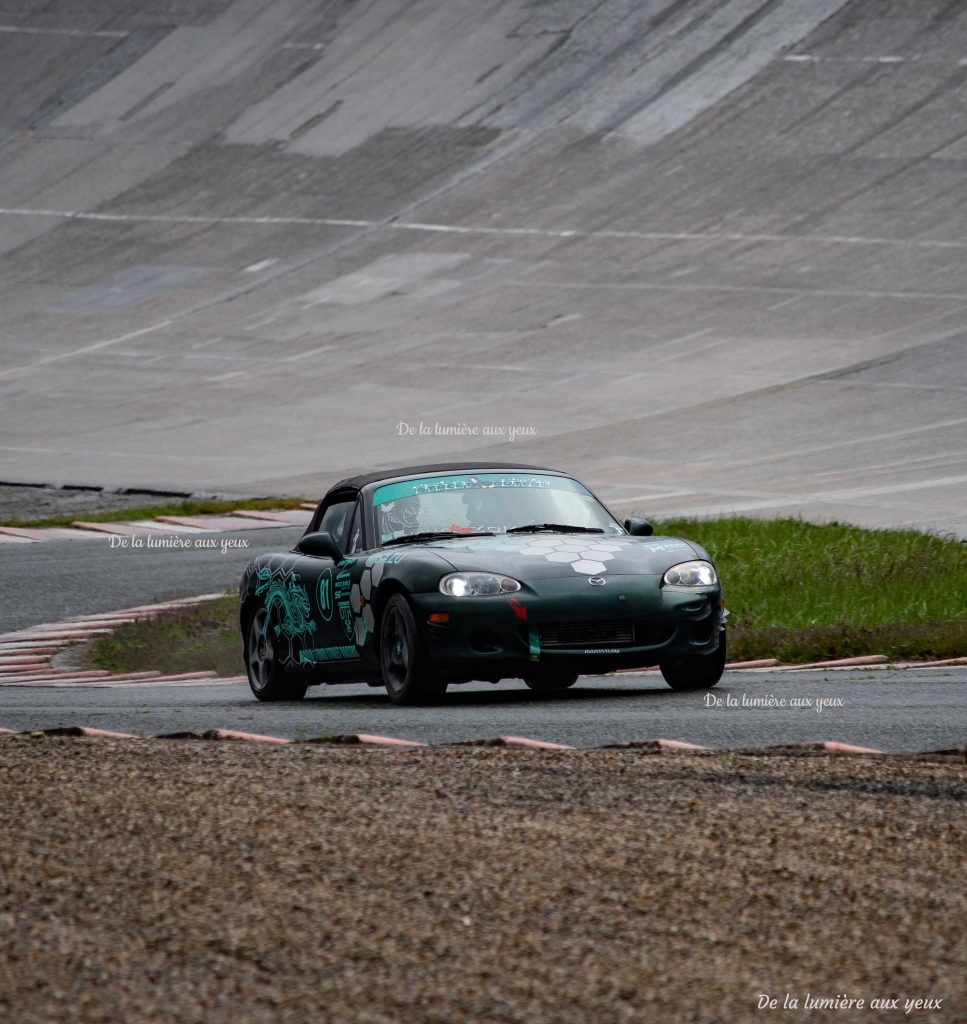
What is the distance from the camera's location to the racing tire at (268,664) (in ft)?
40.1

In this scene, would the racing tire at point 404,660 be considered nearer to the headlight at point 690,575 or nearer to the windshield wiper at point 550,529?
the windshield wiper at point 550,529

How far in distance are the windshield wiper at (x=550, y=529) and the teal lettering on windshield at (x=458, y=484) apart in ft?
1.29

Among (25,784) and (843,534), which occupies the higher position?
(843,534)

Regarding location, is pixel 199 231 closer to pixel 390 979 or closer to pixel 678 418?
pixel 678 418

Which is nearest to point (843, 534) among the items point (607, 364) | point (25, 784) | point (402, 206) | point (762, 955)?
point (25, 784)

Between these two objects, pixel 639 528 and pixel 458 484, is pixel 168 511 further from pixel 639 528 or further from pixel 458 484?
pixel 639 528

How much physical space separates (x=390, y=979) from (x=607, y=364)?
3452 centimetres

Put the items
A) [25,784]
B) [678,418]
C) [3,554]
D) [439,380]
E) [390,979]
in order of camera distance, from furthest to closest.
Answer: [439,380] → [678,418] → [3,554] → [25,784] → [390,979]

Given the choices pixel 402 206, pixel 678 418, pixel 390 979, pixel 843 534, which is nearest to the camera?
pixel 390 979

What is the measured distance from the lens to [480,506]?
38.2 feet

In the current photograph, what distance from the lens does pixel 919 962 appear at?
4.82 meters

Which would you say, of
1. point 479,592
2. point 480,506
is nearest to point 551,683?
point 480,506

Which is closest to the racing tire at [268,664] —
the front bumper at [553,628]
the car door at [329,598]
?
the car door at [329,598]

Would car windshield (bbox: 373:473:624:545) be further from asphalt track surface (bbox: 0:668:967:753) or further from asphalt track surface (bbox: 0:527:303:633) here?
asphalt track surface (bbox: 0:527:303:633)
